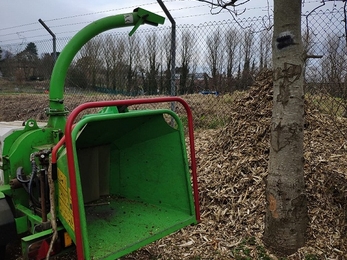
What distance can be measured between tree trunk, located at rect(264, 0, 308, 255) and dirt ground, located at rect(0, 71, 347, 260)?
211mm

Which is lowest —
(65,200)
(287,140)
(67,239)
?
(67,239)

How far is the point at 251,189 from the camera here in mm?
3912

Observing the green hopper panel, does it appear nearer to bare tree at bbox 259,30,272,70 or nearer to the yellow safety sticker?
the yellow safety sticker

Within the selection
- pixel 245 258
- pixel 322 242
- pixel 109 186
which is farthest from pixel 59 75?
pixel 322 242

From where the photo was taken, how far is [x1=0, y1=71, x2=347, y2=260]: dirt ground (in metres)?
3.28

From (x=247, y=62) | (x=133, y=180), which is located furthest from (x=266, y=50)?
(x=133, y=180)

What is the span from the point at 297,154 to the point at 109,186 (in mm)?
1838

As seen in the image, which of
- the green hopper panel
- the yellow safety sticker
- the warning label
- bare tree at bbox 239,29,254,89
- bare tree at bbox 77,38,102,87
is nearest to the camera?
the warning label

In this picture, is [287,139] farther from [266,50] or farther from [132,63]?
[132,63]

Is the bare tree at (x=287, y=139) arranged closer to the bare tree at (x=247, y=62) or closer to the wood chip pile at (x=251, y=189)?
the wood chip pile at (x=251, y=189)

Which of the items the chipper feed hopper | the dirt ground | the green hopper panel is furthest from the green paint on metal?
the dirt ground

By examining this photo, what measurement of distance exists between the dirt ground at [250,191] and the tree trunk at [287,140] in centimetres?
21

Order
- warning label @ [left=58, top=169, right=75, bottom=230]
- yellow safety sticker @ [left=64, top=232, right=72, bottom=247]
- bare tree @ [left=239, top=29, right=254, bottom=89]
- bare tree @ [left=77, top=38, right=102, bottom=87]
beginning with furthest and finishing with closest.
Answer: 1. bare tree @ [left=77, top=38, right=102, bottom=87]
2. bare tree @ [left=239, top=29, right=254, bottom=89]
3. yellow safety sticker @ [left=64, top=232, right=72, bottom=247]
4. warning label @ [left=58, top=169, right=75, bottom=230]

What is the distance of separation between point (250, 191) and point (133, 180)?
1.33 m
